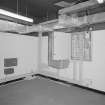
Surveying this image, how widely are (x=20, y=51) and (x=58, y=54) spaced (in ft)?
5.70

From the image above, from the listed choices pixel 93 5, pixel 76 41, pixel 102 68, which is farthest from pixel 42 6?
pixel 102 68

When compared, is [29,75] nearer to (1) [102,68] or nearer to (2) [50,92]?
(2) [50,92]

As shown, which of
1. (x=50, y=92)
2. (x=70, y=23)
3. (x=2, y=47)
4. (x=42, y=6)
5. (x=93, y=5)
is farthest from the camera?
(x=2, y=47)

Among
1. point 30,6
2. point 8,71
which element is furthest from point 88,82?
point 30,6

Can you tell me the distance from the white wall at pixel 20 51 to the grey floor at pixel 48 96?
3.42 ft

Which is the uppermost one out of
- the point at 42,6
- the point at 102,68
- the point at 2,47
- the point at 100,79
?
the point at 42,6

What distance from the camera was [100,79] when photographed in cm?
321

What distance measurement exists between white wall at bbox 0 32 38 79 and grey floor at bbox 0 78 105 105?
1.04 m

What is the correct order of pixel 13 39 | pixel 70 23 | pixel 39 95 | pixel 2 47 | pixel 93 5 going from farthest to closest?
pixel 13 39, pixel 2 47, pixel 39 95, pixel 70 23, pixel 93 5

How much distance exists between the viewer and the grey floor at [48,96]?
109 inches

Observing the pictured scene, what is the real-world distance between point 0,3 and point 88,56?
10.3 feet

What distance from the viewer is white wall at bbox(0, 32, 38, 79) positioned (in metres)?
3.99

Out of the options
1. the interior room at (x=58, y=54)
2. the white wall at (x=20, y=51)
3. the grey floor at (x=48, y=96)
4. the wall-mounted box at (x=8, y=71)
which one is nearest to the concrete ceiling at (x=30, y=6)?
the interior room at (x=58, y=54)

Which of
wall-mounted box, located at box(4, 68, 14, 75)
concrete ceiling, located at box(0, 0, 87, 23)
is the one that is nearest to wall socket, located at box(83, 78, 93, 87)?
concrete ceiling, located at box(0, 0, 87, 23)
